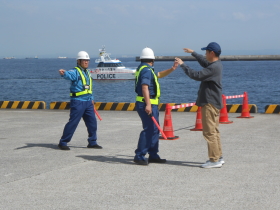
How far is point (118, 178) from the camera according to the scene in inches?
295

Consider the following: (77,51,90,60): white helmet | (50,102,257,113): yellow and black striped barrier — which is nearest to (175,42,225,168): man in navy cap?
(77,51,90,60): white helmet

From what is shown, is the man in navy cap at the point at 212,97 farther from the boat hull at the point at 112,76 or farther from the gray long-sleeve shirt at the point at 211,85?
the boat hull at the point at 112,76

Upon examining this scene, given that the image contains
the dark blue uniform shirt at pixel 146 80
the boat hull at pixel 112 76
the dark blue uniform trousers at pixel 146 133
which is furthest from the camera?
the boat hull at pixel 112 76

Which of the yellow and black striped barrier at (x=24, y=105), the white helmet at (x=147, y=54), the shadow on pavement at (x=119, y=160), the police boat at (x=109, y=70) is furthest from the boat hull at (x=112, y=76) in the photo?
the white helmet at (x=147, y=54)

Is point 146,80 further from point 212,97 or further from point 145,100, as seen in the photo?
point 212,97

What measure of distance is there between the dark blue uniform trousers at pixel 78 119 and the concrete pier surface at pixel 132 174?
0.29 m

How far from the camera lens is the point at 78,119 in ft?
33.1

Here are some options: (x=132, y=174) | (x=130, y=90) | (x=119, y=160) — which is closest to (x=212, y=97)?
(x=132, y=174)

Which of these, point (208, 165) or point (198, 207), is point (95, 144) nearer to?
point (208, 165)

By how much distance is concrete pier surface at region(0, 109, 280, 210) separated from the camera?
244 inches

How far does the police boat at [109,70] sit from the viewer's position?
271 feet

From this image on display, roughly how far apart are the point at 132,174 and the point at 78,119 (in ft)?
Result: 8.68

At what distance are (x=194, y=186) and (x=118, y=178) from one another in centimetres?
118

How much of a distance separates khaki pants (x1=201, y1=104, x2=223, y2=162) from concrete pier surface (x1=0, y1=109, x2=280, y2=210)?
28 cm
